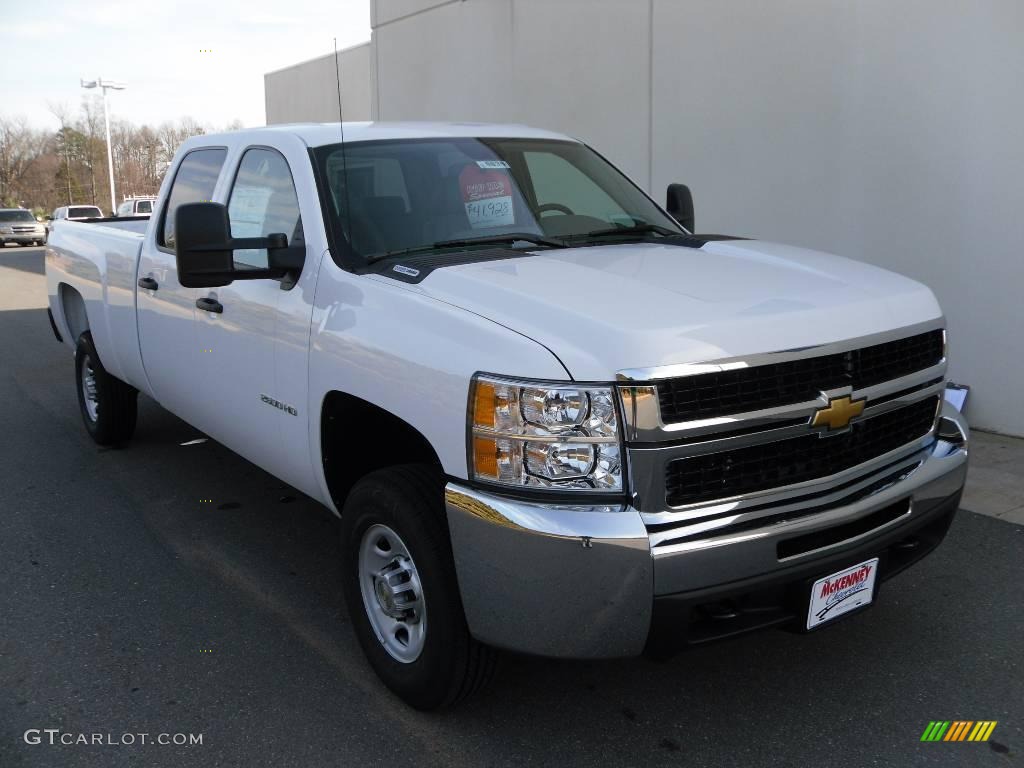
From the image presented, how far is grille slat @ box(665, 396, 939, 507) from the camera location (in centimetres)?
266

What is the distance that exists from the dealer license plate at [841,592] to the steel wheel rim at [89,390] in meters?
5.16

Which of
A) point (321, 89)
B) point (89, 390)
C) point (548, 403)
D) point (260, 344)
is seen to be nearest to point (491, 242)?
point (260, 344)

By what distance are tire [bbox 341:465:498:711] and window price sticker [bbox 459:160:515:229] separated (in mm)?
1242

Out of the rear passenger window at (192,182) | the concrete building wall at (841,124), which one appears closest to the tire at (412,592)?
the rear passenger window at (192,182)

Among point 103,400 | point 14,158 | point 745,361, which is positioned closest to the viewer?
point 745,361

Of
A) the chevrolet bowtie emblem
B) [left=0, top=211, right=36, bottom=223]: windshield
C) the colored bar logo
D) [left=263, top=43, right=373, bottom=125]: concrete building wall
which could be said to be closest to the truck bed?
the chevrolet bowtie emblem

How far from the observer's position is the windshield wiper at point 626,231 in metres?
4.04

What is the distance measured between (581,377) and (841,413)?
845mm

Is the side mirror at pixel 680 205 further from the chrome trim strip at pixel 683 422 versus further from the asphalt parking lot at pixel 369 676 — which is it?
the chrome trim strip at pixel 683 422

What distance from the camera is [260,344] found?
3891 millimetres

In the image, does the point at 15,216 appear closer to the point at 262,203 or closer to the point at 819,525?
the point at 262,203

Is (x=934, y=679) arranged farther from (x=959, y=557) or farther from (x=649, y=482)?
(x=649, y=482)

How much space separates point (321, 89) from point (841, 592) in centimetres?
1767

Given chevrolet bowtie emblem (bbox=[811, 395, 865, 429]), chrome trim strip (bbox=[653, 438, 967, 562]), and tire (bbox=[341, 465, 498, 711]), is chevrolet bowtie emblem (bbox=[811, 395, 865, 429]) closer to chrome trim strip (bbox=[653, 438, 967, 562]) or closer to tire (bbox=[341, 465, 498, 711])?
chrome trim strip (bbox=[653, 438, 967, 562])
